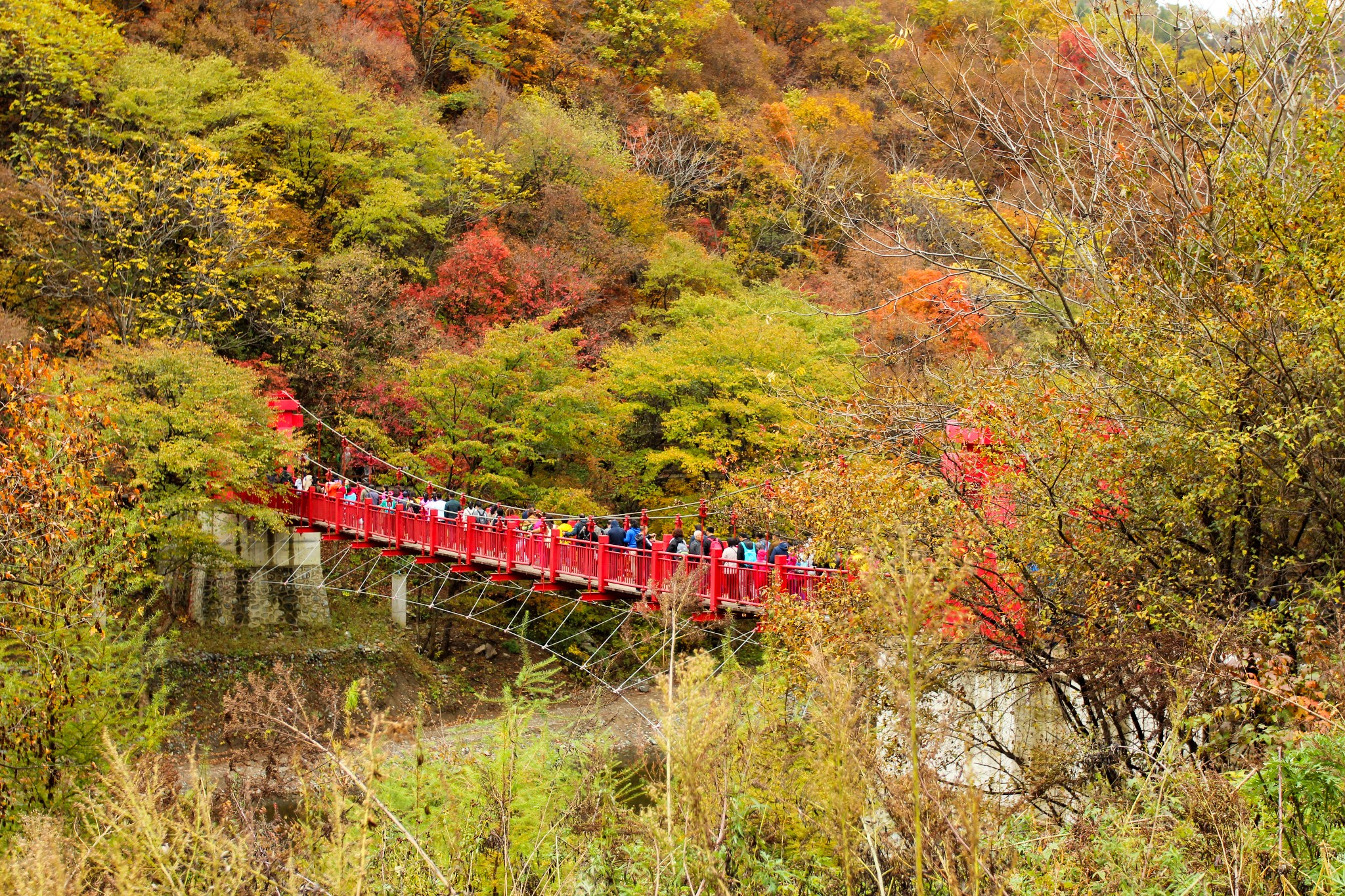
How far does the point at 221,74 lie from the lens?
2347 centimetres

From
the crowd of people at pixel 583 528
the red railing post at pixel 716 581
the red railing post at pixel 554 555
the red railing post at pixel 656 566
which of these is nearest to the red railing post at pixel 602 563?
the crowd of people at pixel 583 528

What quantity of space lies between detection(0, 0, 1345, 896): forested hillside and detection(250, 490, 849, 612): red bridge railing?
431 mm

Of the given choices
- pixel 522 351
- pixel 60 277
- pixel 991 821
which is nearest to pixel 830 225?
pixel 522 351

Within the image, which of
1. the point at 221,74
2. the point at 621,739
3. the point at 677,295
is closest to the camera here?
the point at 621,739

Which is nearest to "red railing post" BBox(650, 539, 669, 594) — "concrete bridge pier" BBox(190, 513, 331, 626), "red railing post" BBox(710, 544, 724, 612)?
"red railing post" BBox(710, 544, 724, 612)

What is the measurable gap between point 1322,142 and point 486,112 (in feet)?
87.5

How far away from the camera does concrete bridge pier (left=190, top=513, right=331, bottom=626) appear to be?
18234 mm

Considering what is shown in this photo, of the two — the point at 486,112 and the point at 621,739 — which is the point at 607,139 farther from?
the point at 621,739

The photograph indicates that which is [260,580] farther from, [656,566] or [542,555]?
[656,566]

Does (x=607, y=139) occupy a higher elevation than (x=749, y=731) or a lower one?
higher

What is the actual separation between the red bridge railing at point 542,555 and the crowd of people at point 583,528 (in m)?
0.09

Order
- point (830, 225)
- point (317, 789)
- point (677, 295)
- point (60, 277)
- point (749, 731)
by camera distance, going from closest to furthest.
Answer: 1. point (749, 731)
2. point (317, 789)
3. point (60, 277)
4. point (677, 295)
5. point (830, 225)

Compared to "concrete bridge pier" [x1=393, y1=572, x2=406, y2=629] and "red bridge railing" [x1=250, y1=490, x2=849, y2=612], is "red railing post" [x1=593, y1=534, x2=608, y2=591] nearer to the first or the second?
"red bridge railing" [x1=250, y1=490, x2=849, y2=612]

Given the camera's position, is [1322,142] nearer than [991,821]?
No
